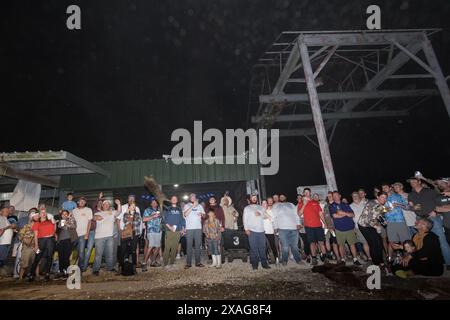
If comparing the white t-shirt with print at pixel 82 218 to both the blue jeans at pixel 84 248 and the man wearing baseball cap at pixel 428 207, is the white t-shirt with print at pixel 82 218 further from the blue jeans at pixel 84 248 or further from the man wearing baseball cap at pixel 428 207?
the man wearing baseball cap at pixel 428 207

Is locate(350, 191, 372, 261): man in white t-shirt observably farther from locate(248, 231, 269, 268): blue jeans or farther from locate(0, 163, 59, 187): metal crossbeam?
locate(0, 163, 59, 187): metal crossbeam

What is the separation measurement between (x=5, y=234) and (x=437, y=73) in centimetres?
1493

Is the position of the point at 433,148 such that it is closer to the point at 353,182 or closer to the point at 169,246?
the point at 353,182

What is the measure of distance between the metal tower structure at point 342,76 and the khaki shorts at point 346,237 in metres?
1.51

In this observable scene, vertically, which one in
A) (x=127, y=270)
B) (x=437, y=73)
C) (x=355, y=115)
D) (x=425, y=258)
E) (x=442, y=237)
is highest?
(x=355, y=115)

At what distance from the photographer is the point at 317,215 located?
7.38 m

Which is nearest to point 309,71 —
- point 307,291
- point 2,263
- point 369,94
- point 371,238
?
point 369,94

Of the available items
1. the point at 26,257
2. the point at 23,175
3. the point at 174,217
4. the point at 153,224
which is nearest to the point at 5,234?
the point at 26,257

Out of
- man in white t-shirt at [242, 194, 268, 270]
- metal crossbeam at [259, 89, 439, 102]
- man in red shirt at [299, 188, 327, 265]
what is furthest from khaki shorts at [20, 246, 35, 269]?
metal crossbeam at [259, 89, 439, 102]

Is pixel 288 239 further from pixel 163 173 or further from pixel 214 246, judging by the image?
pixel 163 173

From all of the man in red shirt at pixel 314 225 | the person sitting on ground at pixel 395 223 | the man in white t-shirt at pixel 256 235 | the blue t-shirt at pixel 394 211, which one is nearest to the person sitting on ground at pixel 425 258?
the person sitting on ground at pixel 395 223

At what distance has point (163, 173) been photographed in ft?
49.9

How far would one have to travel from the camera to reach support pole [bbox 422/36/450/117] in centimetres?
927
